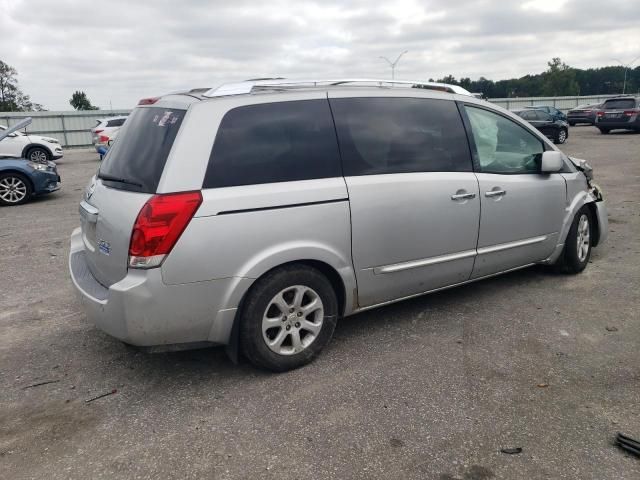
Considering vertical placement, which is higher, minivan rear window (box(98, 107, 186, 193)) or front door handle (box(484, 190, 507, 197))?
minivan rear window (box(98, 107, 186, 193))

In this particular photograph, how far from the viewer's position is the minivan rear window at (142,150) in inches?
130

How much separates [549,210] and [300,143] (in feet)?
8.43

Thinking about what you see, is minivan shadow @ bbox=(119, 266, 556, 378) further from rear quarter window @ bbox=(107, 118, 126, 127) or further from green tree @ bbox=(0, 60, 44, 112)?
green tree @ bbox=(0, 60, 44, 112)

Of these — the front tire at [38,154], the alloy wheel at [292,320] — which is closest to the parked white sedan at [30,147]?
the front tire at [38,154]

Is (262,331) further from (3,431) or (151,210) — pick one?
(3,431)

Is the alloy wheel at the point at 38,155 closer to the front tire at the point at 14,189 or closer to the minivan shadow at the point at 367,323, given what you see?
the front tire at the point at 14,189

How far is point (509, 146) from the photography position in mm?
4812

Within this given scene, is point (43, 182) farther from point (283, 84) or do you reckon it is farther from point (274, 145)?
point (274, 145)

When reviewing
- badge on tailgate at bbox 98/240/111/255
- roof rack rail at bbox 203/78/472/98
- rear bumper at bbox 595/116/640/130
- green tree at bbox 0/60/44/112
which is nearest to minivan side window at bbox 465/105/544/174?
roof rack rail at bbox 203/78/472/98

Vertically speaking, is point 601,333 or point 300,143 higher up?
point 300,143

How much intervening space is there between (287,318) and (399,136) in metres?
1.55

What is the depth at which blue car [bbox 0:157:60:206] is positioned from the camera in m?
10.9

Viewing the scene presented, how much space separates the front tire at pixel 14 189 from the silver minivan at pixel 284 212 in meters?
7.97

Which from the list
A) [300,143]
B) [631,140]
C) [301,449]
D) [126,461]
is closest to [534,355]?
[301,449]
